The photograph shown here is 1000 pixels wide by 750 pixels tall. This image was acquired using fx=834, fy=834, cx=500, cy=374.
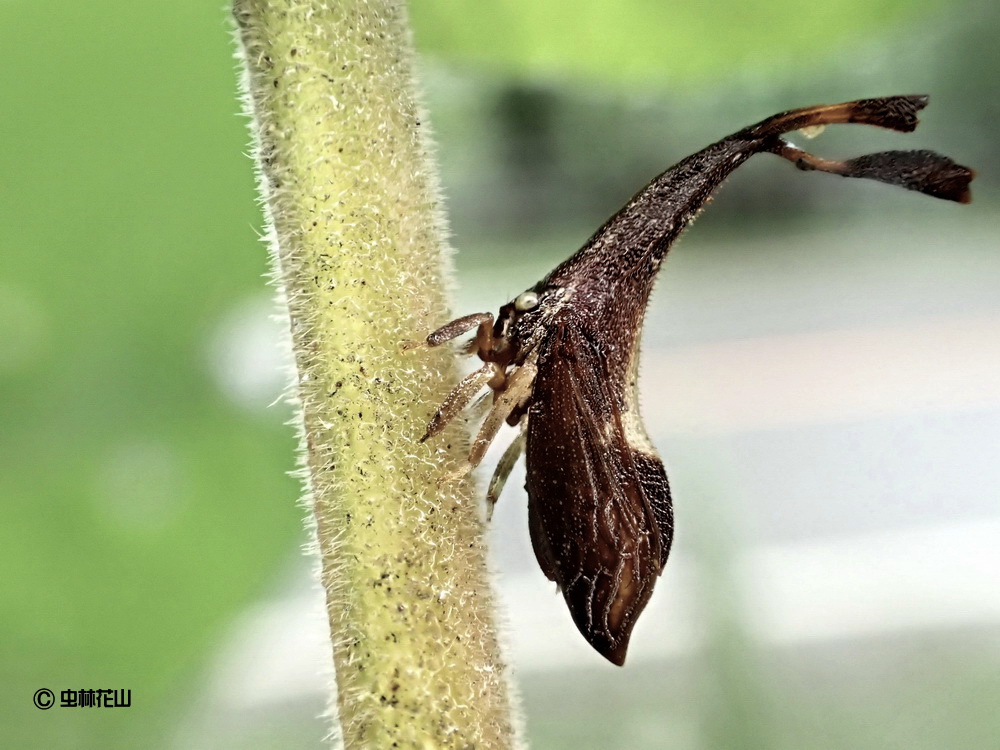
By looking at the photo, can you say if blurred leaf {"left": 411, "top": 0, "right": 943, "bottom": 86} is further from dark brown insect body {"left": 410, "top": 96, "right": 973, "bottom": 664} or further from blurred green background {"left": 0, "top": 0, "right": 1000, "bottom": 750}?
dark brown insect body {"left": 410, "top": 96, "right": 973, "bottom": 664}

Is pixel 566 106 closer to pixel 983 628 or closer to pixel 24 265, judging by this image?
pixel 24 265

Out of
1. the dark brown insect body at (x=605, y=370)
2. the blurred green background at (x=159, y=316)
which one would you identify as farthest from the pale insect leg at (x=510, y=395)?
the blurred green background at (x=159, y=316)

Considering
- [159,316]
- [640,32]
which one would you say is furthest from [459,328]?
[159,316]

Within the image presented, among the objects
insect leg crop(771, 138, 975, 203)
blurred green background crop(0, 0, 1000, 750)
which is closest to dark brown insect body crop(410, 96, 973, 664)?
insect leg crop(771, 138, 975, 203)

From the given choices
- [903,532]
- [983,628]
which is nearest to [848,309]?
[903,532]

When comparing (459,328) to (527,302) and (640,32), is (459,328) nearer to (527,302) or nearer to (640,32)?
(527,302)

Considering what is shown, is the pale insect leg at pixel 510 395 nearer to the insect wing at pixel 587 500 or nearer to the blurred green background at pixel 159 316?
the insect wing at pixel 587 500
